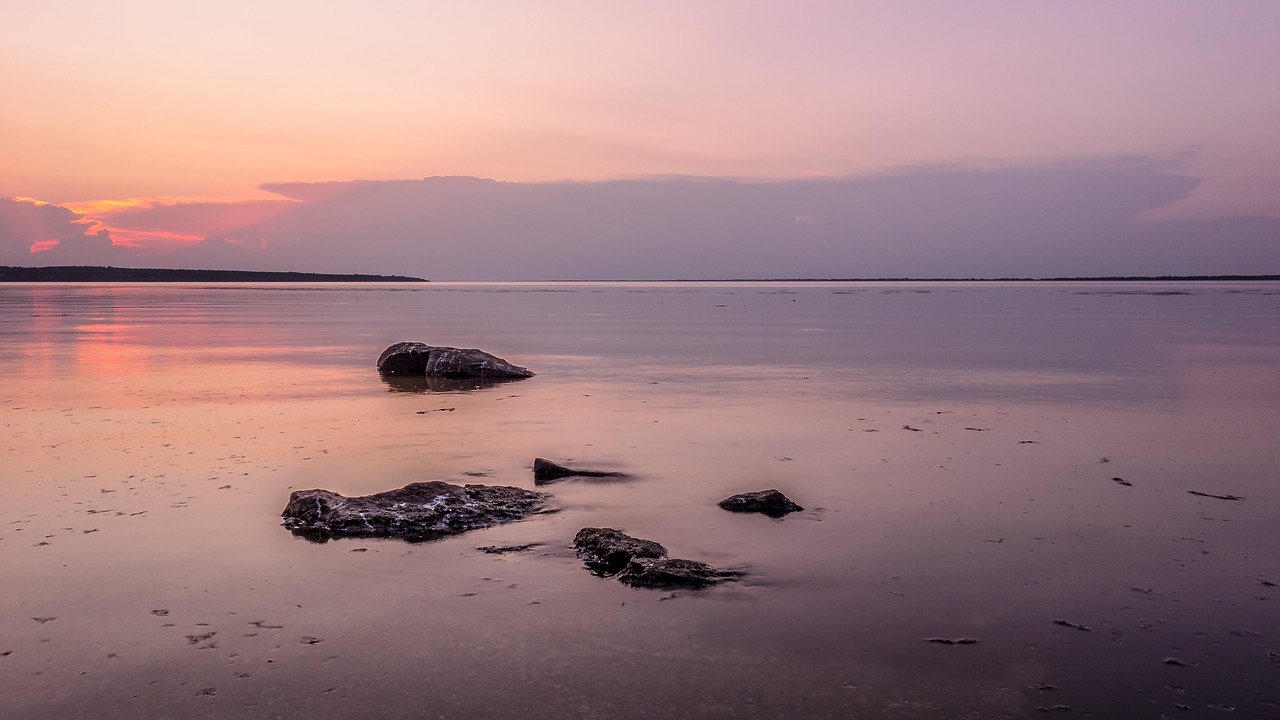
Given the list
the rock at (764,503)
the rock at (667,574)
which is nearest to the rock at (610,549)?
the rock at (667,574)

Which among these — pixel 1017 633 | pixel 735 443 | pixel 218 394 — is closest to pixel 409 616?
pixel 1017 633

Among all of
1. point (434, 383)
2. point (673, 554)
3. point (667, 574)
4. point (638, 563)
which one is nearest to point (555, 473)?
point (673, 554)

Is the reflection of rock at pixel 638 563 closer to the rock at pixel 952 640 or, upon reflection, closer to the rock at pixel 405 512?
the rock at pixel 405 512

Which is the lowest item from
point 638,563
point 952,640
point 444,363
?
point 952,640

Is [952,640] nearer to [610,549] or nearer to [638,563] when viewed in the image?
[638,563]

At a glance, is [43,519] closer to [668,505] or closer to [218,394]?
[668,505]

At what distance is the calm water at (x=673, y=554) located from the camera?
5.27 m

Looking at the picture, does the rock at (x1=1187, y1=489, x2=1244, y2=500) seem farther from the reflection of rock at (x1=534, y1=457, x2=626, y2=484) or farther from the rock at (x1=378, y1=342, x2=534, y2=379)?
the rock at (x1=378, y1=342, x2=534, y2=379)

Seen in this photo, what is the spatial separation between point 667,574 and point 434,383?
13.7 metres

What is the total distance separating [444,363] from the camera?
68.2 feet

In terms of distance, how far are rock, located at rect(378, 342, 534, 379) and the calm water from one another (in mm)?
2913

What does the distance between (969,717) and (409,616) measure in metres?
3.71

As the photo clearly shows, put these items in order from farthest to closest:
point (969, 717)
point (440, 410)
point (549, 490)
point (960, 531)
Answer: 1. point (440, 410)
2. point (549, 490)
3. point (960, 531)
4. point (969, 717)

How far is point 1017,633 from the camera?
6.02 meters
